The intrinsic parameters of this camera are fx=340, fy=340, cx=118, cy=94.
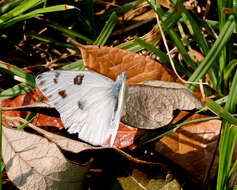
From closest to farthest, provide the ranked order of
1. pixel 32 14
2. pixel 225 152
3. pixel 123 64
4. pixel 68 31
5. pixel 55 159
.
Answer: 1. pixel 225 152
2. pixel 55 159
3. pixel 123 64
4. pixel 32 14
5. pixel 68 31

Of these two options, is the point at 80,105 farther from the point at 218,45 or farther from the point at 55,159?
the point at 218,45

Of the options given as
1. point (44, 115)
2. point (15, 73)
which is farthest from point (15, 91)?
point (44, 115)

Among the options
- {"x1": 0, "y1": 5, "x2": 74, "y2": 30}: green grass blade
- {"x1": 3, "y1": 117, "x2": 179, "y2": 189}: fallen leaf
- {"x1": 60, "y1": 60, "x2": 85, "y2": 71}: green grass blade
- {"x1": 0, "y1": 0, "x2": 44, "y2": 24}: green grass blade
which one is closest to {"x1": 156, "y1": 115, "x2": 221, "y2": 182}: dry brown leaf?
{"x1": 3, "y1": 117, "x2": 179, "y2": 189}: fallen leaf

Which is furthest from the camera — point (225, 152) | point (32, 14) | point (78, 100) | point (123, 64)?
point (32, 14)

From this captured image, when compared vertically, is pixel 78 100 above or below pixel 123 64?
below

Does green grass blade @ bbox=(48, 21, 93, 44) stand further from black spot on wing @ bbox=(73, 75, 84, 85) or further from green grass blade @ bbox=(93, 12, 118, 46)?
black spot on wing @ bbox=(73, 75, 84, 85)

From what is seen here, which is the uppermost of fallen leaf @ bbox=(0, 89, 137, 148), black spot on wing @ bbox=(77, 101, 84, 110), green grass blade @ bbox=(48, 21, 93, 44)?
green grass blade @ bbox=(48, 21, 93, 44)

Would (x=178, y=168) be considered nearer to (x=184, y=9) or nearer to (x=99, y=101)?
(x=99, y=101)
